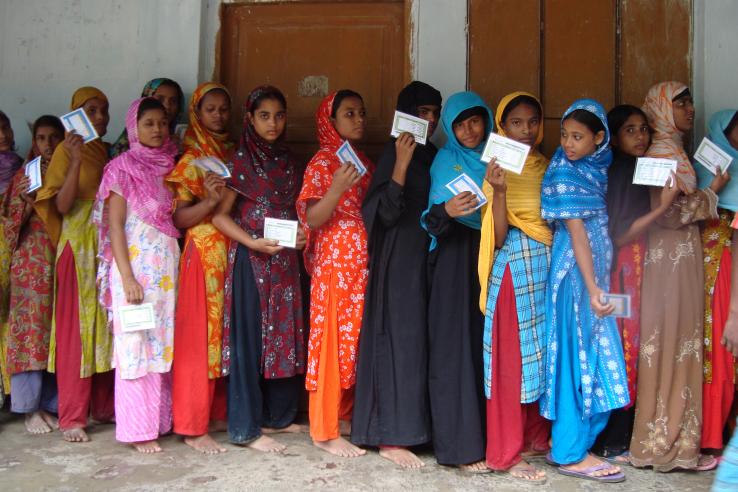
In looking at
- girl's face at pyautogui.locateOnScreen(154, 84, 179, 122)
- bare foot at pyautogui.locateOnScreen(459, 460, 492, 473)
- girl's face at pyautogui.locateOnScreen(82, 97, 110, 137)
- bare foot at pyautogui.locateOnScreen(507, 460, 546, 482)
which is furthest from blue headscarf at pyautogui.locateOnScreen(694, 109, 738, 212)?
girl's face at pyautogui.locateOnScreen(82, 97, 110, 137)

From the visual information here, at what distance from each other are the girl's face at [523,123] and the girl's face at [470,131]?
140 mm

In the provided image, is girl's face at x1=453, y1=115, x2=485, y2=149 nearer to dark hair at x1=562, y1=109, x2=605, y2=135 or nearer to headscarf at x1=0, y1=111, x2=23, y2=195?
dark hair at x1=562, y1=109, x2=605, y2=135

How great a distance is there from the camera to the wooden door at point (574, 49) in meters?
4.50

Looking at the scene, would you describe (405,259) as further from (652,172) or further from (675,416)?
(675,416)

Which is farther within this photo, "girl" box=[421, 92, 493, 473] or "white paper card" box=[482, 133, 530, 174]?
"girl" box=[421, 92, 493, 473]

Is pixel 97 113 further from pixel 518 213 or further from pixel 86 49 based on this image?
pixel 518 213

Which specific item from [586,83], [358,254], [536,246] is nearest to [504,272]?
[536,246]

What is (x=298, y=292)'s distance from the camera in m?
4.04

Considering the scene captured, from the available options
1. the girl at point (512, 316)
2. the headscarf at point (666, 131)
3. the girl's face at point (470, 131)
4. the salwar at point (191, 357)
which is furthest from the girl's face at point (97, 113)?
the headscarf at point (666, 131)

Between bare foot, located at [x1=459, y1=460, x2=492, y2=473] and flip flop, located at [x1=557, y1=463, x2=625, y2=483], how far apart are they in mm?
371

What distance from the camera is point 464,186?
3.44 m

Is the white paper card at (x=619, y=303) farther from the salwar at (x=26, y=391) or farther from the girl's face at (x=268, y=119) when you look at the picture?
the salwar at (x=26, y=391)

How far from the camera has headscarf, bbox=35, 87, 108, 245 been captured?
13.5ft

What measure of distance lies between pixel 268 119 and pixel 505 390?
189 cm
